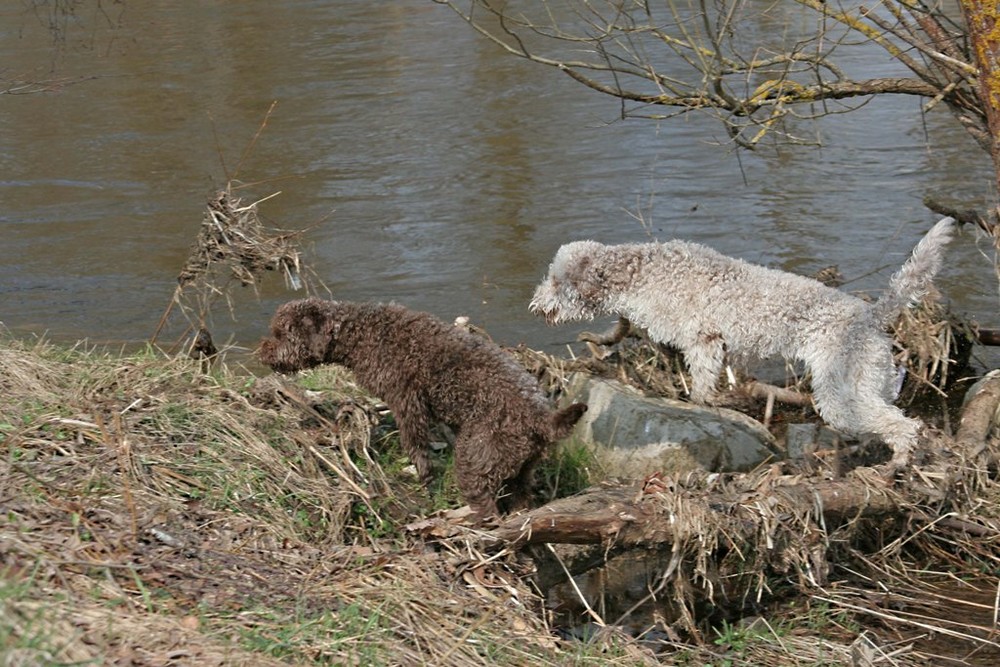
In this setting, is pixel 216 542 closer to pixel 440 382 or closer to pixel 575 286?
pixel 440 382

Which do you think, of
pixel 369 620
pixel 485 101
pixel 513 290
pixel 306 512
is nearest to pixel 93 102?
pixel 485 101

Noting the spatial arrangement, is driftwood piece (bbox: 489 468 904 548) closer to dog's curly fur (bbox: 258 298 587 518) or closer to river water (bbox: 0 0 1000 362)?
dog's curly fur (bbox: 258 298 587 518)

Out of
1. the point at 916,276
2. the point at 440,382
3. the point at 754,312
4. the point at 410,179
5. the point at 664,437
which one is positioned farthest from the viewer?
the point at 410,179

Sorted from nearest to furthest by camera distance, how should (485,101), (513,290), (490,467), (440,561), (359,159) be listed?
(440,561)
(490,467)
(513,290)
(359,159)
(485,101)

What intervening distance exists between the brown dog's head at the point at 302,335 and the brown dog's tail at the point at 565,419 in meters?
1.26

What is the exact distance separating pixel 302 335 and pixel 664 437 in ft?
6.56

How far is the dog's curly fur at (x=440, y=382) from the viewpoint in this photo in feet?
18.0

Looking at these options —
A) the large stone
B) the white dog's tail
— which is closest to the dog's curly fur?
the large stone

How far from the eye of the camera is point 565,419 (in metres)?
5.38

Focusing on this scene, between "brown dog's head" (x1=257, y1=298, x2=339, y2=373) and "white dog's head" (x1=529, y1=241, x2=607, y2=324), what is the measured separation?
1625mm

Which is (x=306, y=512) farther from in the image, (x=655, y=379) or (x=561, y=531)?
(x=655, y=379)

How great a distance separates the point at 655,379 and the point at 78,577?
4035 mm

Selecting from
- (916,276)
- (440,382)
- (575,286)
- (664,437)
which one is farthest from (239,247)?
(916,276)

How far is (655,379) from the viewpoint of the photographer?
7367mm
